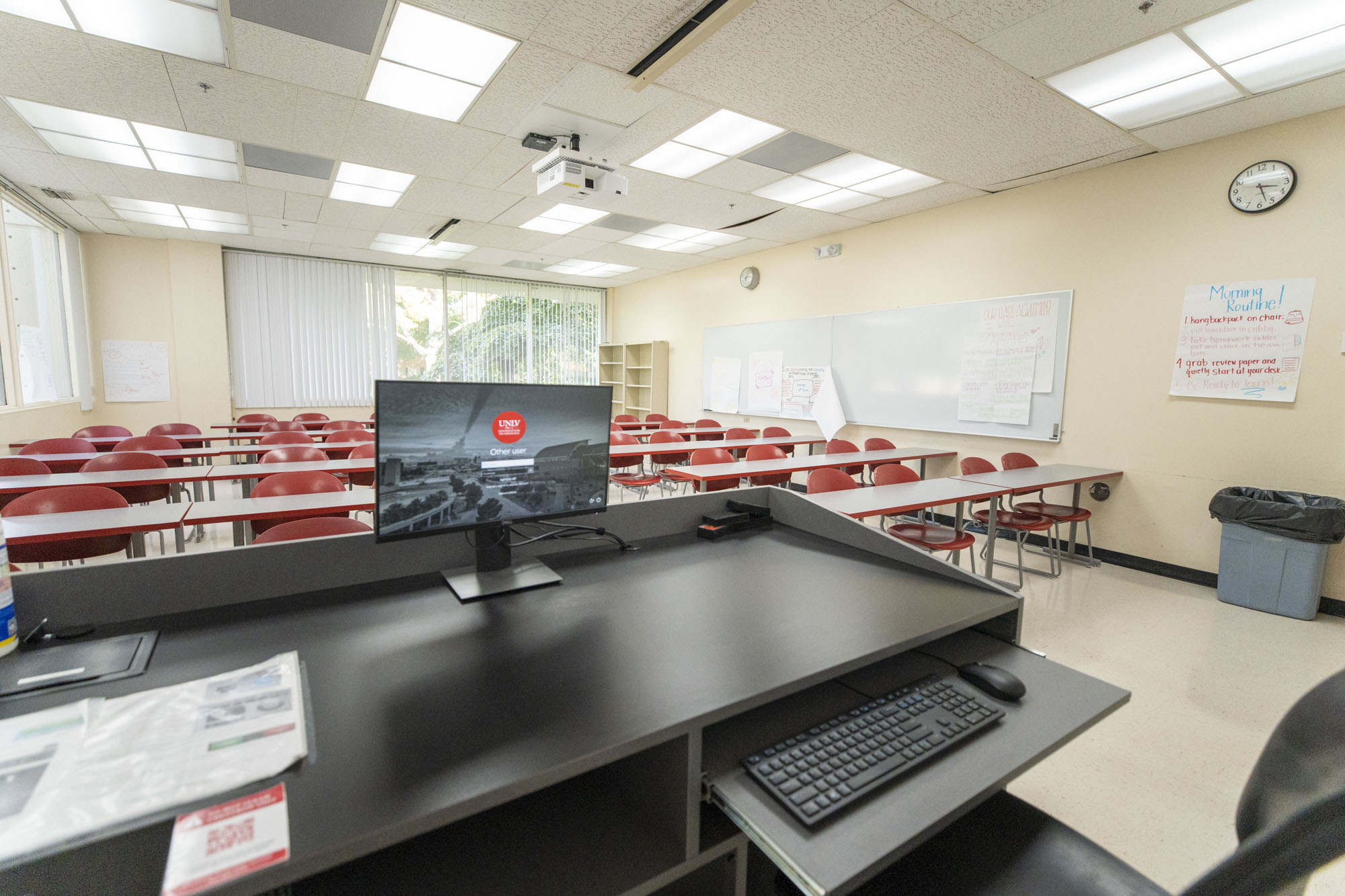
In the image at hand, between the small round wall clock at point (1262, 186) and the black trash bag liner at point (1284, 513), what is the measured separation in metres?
1.69

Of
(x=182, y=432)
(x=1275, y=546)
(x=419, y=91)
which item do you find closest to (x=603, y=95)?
(x=419, y=91)

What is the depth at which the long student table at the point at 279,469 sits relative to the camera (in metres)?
3.17

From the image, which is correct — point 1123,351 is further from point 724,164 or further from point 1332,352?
point 724,164

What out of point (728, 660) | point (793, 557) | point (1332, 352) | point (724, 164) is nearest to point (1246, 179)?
point (1332, 352)

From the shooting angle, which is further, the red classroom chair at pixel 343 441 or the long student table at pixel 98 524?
the red classroom chair at pixel 343 441

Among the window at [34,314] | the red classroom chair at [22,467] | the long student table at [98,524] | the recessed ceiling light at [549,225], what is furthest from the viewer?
the recessed ceiling light at [549,225]

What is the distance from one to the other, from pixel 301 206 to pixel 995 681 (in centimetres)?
641

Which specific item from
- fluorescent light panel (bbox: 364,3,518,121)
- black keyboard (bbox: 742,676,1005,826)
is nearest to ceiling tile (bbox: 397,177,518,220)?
fluorescent light panel (bbox: 364,3,518,121)

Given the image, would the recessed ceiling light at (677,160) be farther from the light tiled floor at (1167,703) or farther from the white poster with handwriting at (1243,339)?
the light tiled floor at (1167,703)

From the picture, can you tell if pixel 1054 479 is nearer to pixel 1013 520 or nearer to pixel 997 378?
pixel 1013 520

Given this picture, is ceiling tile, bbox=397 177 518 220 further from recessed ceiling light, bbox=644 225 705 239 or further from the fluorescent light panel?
recessed ceiling light, bbox=644 225 705 239

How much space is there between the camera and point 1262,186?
3.45 metres

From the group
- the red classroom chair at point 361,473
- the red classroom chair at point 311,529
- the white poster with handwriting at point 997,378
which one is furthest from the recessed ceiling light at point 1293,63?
the red classroom chair at point 361,473

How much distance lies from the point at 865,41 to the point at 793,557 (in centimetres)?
247
